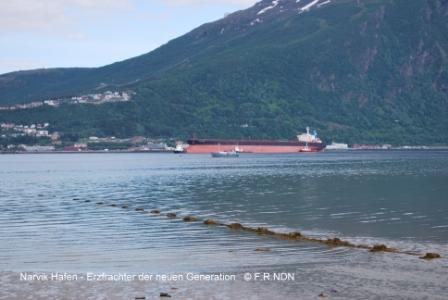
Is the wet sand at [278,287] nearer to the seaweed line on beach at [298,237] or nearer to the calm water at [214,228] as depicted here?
the calm water at [214,228]

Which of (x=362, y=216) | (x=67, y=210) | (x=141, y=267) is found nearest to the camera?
(x=141, y=267)

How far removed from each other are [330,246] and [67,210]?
20.0m

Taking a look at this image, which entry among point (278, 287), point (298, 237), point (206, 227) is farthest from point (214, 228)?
point (278, 287)

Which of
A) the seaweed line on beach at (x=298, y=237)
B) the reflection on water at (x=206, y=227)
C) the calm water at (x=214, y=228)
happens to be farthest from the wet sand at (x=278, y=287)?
the seaweed line on beach at (x=298, y=237)

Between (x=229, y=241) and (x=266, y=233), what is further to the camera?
(x=266, y=233)

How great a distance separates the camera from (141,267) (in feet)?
82.9

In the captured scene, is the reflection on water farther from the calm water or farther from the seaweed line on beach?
the seaweed line on beach

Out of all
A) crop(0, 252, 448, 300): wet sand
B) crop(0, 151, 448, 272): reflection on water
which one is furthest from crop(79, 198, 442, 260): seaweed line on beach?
crop(0, 252, 448, 300): wet sand

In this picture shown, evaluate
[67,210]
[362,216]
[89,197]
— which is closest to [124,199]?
[89,197]

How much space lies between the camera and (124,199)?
5384 centimetres

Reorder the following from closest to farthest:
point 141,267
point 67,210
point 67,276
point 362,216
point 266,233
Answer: point 67,276, point 141,267, point 266,233, point 362,216, point 67,210

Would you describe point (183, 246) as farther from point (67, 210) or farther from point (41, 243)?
point (67, 210)

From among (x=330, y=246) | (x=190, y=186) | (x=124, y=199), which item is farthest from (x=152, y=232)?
(x=190, y=186)

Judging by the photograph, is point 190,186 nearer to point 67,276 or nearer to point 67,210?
point 67,210
